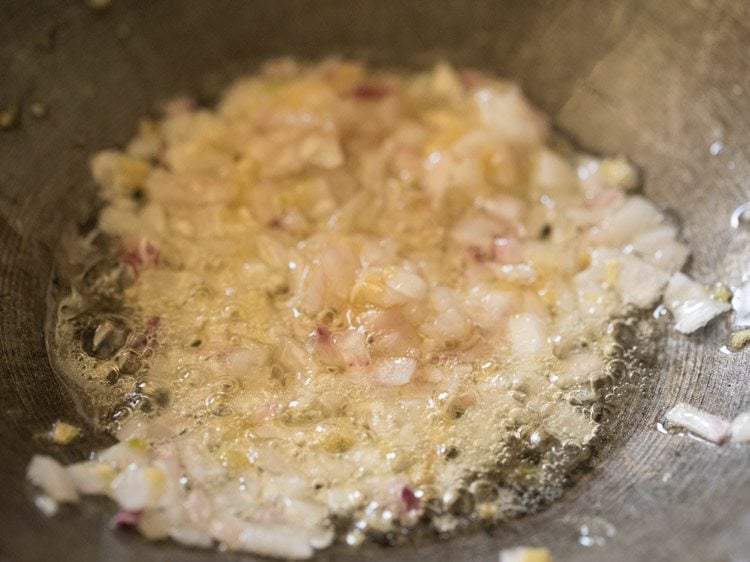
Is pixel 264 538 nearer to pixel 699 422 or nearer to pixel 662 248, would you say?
pixel 699 422

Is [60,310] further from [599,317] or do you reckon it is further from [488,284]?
[599,317]

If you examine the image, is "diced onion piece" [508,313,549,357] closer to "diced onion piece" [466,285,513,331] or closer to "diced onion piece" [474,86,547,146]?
"diced onion piece" [466,285,513,331]

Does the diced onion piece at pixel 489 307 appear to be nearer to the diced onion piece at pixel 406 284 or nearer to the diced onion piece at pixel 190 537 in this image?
the diced onion piece at pixel 406 284

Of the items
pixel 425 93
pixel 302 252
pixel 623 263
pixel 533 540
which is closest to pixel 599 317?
pixel 623 263

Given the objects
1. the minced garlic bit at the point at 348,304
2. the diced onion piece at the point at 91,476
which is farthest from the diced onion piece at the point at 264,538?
the diced onion piece at the point at 91,476

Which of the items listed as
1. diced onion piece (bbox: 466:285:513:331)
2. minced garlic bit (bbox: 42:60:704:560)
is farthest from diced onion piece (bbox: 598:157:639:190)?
diced onion piece (bbox: 466:285:513:331)

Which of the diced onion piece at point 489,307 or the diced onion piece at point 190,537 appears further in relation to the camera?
the diced onion piece at point 489,307
